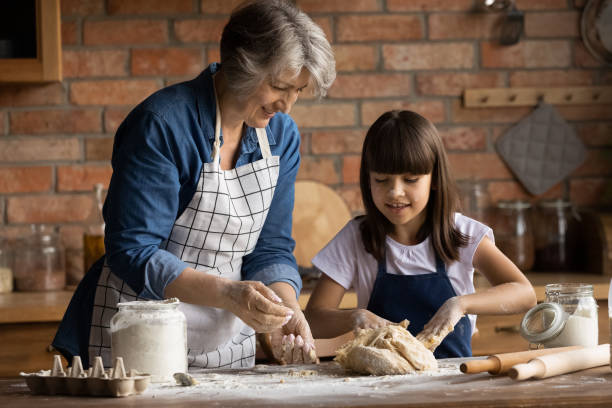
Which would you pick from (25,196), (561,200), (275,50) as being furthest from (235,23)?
(561,200)

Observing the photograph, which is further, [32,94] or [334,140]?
[334,140]

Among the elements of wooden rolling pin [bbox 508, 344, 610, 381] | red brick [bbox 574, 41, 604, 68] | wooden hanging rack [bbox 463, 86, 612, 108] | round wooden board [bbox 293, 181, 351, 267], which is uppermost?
red brick [bbox 574, 41, 604, 68]

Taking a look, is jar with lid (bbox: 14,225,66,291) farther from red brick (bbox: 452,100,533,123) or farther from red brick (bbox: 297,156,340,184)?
red brick (bbox: 452,100,533,123)

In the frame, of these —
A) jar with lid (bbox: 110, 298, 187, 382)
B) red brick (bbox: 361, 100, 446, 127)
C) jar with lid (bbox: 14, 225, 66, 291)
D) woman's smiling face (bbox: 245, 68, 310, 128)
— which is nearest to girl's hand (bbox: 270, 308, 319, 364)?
jar with lid (bbox: 110, 298, 187, 382)

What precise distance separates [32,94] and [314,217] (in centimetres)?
101

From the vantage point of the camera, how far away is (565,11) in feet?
9.36

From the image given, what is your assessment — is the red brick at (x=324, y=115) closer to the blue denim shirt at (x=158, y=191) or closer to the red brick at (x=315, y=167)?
the red brick at (x=315, y=167)

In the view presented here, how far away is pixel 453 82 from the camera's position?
283 centimetres

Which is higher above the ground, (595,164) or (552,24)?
(552,24)

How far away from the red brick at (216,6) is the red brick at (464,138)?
0.84m

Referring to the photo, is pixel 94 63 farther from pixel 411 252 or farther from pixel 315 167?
pixel 411 252

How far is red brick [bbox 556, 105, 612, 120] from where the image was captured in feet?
9.47

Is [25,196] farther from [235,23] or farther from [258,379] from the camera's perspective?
[258,379]

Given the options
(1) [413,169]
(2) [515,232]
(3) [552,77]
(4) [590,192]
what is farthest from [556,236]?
(1) [413,169]
